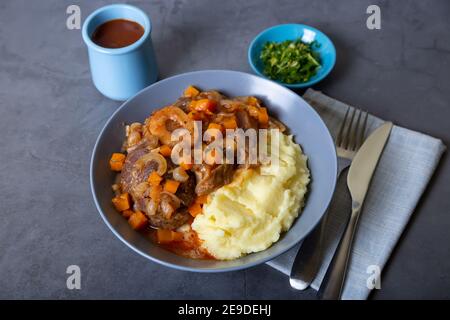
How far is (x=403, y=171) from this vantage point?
3.88 m

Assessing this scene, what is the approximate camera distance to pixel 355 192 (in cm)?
364

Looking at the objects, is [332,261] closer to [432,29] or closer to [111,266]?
[111,266]

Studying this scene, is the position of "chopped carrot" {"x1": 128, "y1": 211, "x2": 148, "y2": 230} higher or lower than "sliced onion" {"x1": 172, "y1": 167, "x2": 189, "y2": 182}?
lower

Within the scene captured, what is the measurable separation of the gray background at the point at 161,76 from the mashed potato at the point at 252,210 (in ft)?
1.25

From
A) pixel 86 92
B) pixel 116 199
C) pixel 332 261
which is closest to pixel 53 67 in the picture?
pixel 86 92

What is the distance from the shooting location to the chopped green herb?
446 cm

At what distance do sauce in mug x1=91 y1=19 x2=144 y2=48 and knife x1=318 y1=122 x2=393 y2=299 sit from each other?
2.27m

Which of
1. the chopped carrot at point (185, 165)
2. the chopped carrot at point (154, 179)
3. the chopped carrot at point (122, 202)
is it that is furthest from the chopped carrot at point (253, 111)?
the chopped carrot at point (122, 202)

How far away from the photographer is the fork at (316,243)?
131 inches

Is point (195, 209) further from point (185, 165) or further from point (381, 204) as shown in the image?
point (381, 204)

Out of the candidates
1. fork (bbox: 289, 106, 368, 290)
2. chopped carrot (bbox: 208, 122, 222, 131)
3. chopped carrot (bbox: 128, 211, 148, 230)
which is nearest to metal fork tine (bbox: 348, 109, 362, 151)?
fork (bbox: 289, 106, 368, 290)

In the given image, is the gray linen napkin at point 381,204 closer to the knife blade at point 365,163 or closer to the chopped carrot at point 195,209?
the knife blade at point 365,163

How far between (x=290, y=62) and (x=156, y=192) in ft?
6.56

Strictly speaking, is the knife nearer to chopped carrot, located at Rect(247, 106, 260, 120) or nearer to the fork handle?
the fork handle
